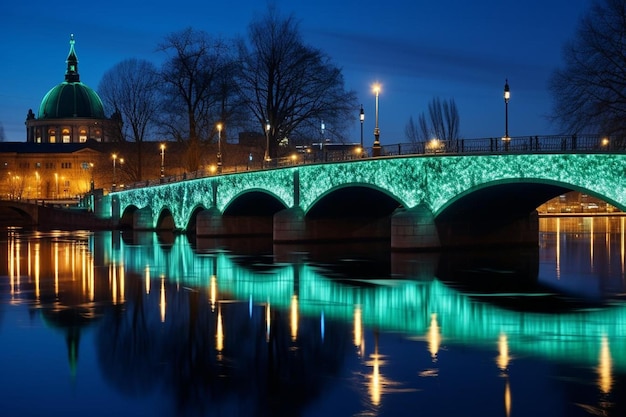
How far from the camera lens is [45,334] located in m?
23.2

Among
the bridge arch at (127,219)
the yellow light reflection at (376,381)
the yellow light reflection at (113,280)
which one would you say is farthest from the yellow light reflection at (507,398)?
the bridge arch at (127,219)

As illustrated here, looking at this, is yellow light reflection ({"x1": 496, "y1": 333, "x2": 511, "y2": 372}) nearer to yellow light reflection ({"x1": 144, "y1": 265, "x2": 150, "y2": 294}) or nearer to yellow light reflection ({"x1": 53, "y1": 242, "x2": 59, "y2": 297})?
yellow light reflection ({"x1": 144, "y1": 265, "x2": 150, "y2": 294})

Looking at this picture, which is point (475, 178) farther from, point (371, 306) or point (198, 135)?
point (198, 135)

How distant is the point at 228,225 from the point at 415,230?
79.0 ft

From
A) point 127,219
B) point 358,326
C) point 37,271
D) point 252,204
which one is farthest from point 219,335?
point 127,219

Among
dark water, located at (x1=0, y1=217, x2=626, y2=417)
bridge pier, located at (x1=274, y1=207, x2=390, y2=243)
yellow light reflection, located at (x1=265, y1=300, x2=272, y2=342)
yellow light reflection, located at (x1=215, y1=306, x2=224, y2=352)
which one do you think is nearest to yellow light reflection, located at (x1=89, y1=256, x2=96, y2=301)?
dark water, located at (x1=0, y1=217, x2=626, y2=417)

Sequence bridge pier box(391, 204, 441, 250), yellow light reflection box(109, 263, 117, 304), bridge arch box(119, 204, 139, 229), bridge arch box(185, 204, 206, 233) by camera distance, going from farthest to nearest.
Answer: bridge arch box(119, 204, 139, 229)
bridge arch box(185, 204, 206, 233)
bridge pier box(391, 204, 441, 250)
yellow light reflection box(109, 263, 117, 304)

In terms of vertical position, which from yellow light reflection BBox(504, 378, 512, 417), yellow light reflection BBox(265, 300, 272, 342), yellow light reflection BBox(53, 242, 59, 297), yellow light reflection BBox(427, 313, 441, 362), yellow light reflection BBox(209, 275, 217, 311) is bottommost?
yellow light reflection BBox(504, 378, 512, 417)

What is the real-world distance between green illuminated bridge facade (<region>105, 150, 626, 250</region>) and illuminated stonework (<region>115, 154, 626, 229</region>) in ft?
0.14

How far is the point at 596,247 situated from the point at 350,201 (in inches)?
558

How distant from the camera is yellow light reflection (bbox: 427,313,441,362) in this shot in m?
20.3

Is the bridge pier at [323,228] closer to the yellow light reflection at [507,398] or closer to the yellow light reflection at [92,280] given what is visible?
the yellow light reflection at [92,280]

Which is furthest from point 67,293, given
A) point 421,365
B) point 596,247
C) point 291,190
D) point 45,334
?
point 596,247

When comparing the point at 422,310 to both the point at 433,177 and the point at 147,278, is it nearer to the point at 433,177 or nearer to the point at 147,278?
the point at 147,278
